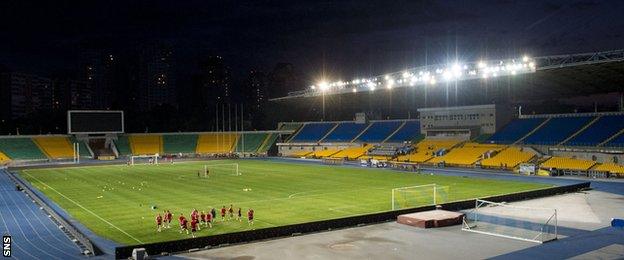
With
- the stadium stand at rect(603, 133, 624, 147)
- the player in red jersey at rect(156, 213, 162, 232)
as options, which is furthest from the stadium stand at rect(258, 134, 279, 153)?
the player in red jersey at rect(156, 213, 162, 232)

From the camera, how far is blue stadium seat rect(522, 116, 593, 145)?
211 ft

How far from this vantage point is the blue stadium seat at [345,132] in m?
95.4

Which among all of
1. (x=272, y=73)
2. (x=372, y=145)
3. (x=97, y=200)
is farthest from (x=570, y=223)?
(x=272, y=73)

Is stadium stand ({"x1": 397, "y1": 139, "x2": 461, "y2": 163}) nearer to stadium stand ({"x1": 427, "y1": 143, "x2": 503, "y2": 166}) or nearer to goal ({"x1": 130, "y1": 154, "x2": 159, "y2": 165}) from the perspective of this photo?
stadium stand ({"x1": 427, "y1": 143, "x2": 503, "y2": 166})

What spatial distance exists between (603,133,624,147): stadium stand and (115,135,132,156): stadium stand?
78402 mm

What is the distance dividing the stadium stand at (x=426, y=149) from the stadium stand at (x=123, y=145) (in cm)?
5215

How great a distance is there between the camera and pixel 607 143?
57094 millimetres

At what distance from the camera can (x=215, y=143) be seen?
353 ft

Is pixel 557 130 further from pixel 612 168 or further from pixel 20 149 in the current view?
pixel 20 149

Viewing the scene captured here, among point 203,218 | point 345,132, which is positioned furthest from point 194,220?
point 345,132

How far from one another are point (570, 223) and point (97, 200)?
32931 millimetres

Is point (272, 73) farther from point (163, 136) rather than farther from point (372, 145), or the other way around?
point (372, 145)

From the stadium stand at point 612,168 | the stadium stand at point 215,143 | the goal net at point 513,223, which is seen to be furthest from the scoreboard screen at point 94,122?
the stadium stand at point 612,168

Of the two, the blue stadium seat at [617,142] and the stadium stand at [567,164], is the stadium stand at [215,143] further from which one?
the blue stadium seat at [617,142]
